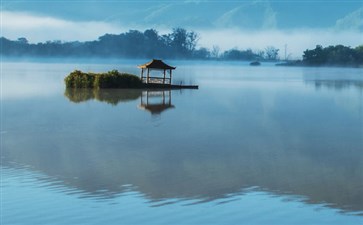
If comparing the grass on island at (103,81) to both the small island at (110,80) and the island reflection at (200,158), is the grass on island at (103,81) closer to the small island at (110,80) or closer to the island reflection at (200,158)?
the small island at (110,80)

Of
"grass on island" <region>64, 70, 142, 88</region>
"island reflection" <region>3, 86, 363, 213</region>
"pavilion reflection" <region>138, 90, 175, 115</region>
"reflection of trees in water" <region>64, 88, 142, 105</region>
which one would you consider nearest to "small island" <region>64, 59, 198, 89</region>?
"grass on island" <region>64, 70, 142, 88</region>

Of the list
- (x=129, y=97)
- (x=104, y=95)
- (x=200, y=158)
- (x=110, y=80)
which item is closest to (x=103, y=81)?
(x=110, y=80)

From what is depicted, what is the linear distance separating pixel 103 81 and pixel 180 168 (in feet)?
116

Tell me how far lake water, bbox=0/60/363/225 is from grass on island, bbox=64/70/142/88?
19194 mm

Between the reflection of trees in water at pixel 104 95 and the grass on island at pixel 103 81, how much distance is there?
0.97 meters

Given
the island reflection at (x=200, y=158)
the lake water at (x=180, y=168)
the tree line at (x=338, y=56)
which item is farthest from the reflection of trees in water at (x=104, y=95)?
the tree line at (x=338, y=56)

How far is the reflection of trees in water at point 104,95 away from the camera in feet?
131

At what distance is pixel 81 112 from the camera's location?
31.4 meters

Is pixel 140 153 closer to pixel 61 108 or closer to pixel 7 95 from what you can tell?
pixel 61 108

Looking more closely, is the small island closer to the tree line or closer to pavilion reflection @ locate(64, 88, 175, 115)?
pavilion reflection @ locate(64, 88, 175, 115)

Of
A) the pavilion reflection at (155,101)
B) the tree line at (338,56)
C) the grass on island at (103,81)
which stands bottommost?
the pavilion reflection at (155,101)

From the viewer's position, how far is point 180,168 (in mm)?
15445

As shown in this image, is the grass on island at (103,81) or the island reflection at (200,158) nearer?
the island reflection at (200,158)

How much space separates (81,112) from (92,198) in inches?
777
